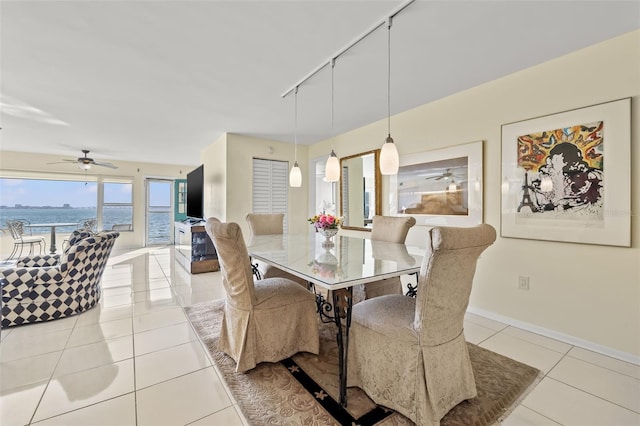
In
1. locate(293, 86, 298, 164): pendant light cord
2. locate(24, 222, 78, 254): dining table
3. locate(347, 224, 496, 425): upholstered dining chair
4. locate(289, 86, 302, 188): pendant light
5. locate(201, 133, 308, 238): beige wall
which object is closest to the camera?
locate(347, 224, 496, 425): upholstered dining chair

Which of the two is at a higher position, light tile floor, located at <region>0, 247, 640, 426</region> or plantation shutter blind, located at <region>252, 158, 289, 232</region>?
plantation shutter blind, located at <region>252, 158, 289, 232</region>

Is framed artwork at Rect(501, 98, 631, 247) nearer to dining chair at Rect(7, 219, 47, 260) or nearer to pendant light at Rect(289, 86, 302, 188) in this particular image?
pendant light at Rect(289, 86, 302, 188)

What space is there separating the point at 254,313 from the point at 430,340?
1.11m

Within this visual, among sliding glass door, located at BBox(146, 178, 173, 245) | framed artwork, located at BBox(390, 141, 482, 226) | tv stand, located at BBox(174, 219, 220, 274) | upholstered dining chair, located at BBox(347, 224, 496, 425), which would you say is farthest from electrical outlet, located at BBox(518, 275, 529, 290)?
sliding glass door, located at BBox(146, 178, 173, 245)

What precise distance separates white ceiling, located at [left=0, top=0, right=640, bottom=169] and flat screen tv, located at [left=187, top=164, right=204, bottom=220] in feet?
4.76

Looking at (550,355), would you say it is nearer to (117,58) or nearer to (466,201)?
(466,201)

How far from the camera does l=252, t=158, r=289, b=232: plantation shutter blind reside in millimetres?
4864

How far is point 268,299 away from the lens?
6.13 feet

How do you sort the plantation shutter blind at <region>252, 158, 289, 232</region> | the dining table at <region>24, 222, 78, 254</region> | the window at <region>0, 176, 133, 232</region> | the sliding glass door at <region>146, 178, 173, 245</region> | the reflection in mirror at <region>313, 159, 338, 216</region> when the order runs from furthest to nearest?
1. the sliding glass door at <region>146, 178, 173, 245</region>
2. the window at <region>0, 176, 133, 232</region>
3. the dining table at <region>24, 222, 78, 254</region>
4. the reflection in mirror at <region>313, 159, 338, 216</region>
5. the plantation shutter blind at <region>252, 158, 289, 232</region>

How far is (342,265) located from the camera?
1705 millimetres

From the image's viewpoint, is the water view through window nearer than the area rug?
No

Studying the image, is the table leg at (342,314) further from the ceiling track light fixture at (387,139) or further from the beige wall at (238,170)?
the beige wall at (238,170)

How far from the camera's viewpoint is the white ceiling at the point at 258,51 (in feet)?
5.65

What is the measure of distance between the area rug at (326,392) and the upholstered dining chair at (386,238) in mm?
572
